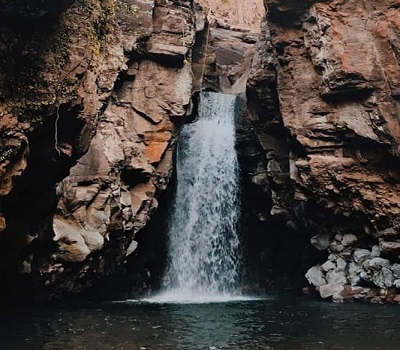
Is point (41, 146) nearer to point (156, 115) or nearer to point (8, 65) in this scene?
point (8, 65)

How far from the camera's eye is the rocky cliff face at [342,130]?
917 inches

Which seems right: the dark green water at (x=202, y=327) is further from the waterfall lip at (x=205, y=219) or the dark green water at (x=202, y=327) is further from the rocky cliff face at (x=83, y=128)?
the waterfall lip at (x=205, y=219)

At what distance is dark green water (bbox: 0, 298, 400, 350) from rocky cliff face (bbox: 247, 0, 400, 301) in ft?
13.6

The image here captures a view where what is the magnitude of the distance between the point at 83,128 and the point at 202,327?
677 cm

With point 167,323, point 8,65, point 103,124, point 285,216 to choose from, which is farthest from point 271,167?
point 8,65

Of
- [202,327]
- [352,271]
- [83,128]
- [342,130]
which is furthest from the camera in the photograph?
[352,271]

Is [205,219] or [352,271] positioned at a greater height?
[205,219]

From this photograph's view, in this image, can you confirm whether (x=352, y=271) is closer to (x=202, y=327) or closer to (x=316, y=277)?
(x=316, y=277)

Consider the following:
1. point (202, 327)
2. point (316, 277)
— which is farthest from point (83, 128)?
point (316, 277)

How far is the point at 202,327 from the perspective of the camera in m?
16.1

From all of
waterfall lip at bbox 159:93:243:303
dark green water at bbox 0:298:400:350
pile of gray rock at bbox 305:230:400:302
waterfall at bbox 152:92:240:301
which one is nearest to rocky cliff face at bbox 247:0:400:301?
pile of gray rock at bbox 305:230:400:302

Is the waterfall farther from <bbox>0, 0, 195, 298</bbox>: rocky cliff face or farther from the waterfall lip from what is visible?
<bbox>0, 0, 195, 298</bbox>: rocky cliff face

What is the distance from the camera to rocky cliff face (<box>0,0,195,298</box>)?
12.4m

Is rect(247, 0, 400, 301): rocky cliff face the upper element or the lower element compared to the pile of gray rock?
upper
